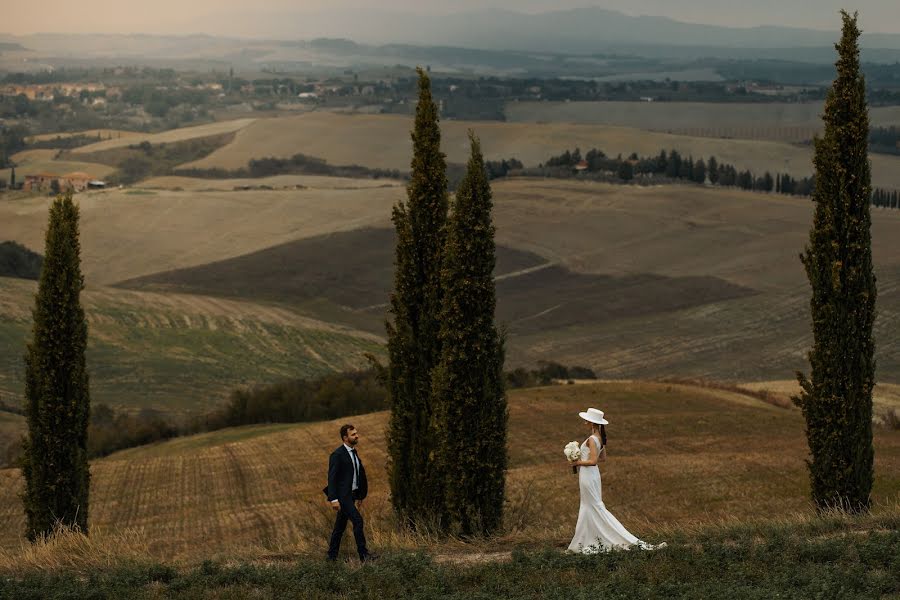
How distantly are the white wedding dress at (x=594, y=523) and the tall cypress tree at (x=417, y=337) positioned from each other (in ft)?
13.6

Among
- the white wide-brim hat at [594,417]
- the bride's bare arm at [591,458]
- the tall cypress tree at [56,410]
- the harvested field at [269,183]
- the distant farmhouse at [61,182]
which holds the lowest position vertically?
the distant farmhouse at [61,182]

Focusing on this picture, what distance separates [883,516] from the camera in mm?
15844

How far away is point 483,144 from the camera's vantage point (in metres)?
162

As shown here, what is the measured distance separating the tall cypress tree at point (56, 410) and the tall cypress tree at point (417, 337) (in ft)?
17.7

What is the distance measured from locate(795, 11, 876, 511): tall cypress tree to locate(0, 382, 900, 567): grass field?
2.66m

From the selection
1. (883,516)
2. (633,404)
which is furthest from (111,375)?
(883,516)

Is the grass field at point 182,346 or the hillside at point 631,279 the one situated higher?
the hillside at point 631,279

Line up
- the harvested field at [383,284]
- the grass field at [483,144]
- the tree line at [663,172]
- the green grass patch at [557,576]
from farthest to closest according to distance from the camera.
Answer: the grass field at [483,144], the tree line at [663,172], the harvested field at [383,284], the green grass patch at [557,576]

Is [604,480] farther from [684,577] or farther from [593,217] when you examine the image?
[593,217]

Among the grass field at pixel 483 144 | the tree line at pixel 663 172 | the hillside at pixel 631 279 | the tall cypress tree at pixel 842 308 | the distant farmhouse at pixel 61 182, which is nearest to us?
the tall cypress tree at pixel 842 308

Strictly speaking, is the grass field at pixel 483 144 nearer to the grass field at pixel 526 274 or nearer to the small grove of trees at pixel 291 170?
the small grove of trees at pixel 291 170

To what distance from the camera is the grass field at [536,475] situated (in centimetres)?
2655

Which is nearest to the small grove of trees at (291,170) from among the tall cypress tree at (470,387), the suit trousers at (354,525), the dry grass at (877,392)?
the dry grass at (877,392)

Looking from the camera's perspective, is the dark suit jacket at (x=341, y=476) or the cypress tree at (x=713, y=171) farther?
the cypress tree at (x=713, y=171)
